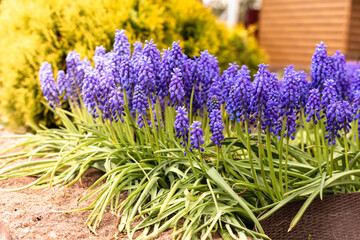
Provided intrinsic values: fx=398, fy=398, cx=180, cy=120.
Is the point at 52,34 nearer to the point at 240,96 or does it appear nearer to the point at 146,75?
the point at 146,75

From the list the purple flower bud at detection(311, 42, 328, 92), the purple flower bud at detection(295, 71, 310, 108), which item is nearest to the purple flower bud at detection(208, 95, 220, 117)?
the purple flower bud at detection(295, 71, 310, 108)

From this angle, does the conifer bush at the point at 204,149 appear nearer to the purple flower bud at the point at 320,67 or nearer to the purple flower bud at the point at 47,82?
the purple flower bud at the point at 320,67

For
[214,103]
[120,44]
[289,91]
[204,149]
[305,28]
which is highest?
[305,28]

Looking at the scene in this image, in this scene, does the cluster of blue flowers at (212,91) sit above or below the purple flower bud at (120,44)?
below

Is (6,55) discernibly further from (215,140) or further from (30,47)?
(215,140)

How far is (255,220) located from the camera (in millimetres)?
2201

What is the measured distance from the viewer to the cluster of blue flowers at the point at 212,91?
2.18 metres

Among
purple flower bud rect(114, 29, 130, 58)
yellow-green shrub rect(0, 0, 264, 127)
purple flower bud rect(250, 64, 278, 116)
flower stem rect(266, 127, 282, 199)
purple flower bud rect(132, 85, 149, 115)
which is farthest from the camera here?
yellow-green shrub rect(0, 0, 264, 127)

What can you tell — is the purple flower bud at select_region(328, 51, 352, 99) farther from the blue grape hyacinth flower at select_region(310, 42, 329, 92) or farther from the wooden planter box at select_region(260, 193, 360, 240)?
the wooden planter box at select_region(260, 193, 360, 240)

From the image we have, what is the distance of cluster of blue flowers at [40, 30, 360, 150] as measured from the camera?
2176 mm

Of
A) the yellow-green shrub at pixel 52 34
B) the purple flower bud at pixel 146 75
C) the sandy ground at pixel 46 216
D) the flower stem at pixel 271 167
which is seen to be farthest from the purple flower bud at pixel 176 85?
the yellow-green shrub at pixel 52 34

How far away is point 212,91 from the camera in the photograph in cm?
268

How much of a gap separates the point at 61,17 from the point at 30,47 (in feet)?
1.66

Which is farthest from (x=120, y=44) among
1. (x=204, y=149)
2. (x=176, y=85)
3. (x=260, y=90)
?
(x=260, y=90)
